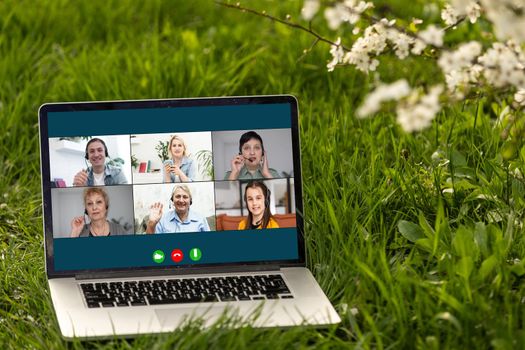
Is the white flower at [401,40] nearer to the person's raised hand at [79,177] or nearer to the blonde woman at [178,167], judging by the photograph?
the blonde woman at [178,167]

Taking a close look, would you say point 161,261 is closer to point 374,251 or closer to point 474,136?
point 374,251

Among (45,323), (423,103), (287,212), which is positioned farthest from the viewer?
(287,212)

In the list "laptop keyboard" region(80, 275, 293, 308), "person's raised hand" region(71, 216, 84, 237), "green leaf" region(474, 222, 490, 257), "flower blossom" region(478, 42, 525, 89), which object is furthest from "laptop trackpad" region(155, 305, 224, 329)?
"flower blossom" region(478, 42, 525, 89)

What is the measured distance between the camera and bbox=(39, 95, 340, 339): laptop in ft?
8.39

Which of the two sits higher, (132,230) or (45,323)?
(132,230)

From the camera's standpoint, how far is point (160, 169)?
2611mm

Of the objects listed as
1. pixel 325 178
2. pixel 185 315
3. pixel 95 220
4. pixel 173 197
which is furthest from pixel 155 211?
pixel 325 178

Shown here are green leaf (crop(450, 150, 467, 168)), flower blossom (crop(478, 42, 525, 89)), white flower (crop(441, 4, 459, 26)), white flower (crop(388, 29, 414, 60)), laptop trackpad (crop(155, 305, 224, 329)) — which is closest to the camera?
flower blossom (crop(478, 42, 525, 89))

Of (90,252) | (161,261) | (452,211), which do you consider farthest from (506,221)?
(90,252)

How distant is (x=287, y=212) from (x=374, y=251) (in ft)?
0.90

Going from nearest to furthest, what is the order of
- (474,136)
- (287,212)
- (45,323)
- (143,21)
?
(45,323) < (287,212) < (474,136) < (143,21)

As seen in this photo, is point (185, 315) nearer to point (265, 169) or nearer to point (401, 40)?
point (265, 169)

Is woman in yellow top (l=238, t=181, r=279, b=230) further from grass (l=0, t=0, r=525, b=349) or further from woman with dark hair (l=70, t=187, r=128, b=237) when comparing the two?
woman with dark hair (l=70, t=187, r=128, b=237)

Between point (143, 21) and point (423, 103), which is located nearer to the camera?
point (423, 103)
